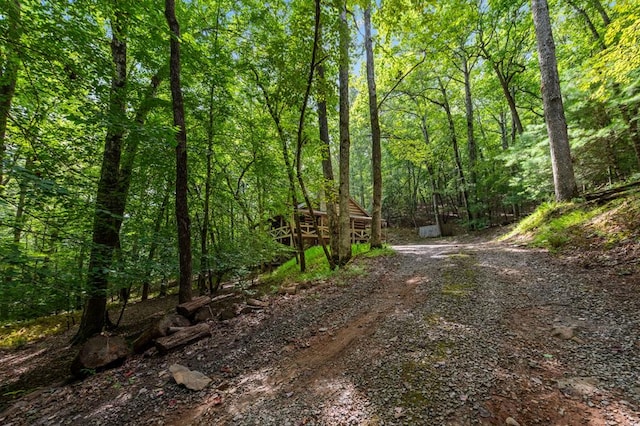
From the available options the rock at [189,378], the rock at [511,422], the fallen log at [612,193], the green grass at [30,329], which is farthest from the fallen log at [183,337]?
the fallen log at [612,193]

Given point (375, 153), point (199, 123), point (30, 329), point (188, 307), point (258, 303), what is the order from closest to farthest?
point (188, 307) < point (258, 303) < point (199, 123) < point (375, 153) < point (30, 329)

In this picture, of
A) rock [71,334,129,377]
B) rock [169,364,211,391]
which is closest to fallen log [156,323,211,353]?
rock [71,334,129,377]

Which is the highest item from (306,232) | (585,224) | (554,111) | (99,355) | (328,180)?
(554,111)

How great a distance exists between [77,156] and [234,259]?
3.76 m

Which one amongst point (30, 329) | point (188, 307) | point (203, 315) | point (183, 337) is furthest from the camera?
point (30, 329)

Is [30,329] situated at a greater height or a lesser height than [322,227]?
lesser

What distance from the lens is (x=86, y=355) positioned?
3.67 meters

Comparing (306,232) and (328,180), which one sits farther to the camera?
(306,232)

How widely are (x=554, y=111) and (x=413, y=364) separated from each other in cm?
804

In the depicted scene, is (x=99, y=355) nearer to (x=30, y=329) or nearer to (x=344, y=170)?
(x=344, y=170)

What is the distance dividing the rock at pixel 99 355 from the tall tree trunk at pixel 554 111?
10.1 metres

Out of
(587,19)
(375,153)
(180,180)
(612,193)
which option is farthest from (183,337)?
(587,19)

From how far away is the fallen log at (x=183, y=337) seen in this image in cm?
371

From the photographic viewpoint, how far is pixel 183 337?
3.85 meters
